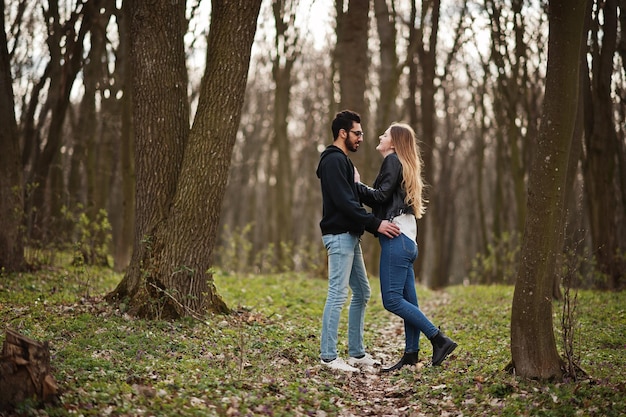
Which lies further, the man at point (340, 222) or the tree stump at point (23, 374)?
the man at point (340, 222)

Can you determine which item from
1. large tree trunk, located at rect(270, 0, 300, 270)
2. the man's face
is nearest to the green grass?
the man's face

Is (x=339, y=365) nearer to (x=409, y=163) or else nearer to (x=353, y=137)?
(x=409, y=163)

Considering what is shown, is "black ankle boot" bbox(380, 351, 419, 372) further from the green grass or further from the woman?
the green grass

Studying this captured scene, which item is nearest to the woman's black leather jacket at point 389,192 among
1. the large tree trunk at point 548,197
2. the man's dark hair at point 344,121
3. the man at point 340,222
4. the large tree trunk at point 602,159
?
the man at point 340,222

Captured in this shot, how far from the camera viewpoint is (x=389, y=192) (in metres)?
7.06

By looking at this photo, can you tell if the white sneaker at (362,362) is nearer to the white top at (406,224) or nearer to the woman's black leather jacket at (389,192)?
the white top at (406,224)

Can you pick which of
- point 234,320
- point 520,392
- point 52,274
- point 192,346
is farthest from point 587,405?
point 52,274

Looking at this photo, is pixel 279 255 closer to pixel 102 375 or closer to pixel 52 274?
pixel 52 274

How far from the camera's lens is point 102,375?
556 centimetres

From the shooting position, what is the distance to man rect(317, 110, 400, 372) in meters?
6.86

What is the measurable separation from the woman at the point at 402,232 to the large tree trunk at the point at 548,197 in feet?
4.00

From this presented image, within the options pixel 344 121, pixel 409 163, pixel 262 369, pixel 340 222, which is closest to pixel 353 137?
pixel 344 121

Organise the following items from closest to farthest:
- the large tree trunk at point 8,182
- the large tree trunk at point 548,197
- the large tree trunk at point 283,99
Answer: the large tree trunk at point 548,197
the large tree trunk at point 8,182
the large tree trunk at point 283,99

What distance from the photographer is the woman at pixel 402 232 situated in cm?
701
